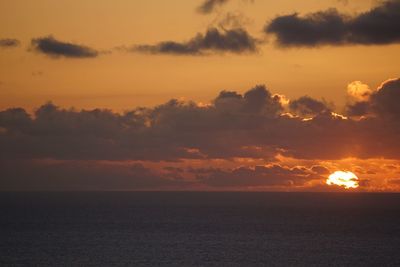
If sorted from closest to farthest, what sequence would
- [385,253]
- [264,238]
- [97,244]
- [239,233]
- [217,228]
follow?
1. [385,253]
2. [97,244]
3. [264,238]
4. [239,233]
5. [217,228]

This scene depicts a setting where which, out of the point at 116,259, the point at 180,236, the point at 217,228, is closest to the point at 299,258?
the point at 116,259

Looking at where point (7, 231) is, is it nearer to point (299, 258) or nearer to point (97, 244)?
point (97, 244)

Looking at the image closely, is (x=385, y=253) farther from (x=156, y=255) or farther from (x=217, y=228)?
(x=217, y=228)

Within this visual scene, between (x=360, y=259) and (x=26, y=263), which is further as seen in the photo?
(x=360, y=259)

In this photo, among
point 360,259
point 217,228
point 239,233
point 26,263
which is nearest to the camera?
point 26,263

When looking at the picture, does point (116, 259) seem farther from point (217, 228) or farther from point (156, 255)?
point (217, 228)

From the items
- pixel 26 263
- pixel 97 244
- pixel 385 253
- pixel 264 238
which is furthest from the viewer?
pixel 264 238

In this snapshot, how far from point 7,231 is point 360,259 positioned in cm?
10290

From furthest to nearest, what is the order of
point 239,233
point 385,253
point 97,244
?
point 239,233 → point 97,244 → point 385,253

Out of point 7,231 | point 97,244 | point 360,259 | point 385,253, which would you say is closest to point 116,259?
point 97,244

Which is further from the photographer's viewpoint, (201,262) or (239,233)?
(239,233)

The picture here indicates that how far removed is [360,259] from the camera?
127 meters

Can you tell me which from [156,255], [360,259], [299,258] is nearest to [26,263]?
[156,255]

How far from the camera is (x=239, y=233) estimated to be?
589ft
